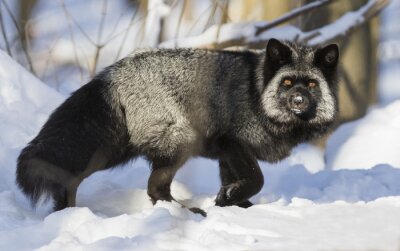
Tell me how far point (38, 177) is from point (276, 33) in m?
5.08

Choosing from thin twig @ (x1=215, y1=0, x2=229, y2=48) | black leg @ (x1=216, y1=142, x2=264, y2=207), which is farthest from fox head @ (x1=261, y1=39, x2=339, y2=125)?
thin twig @ (x1=215, y1=0, x2=229, y2=48)

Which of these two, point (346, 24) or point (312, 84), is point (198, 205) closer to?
point (312, 84)

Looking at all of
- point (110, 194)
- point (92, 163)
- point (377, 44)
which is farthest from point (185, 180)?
point (377, 44)

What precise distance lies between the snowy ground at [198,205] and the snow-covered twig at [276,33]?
1.71m

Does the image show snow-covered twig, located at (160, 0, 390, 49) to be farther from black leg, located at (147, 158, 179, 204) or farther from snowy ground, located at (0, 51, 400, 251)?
black leg, located at (147, 158, 179, 204)

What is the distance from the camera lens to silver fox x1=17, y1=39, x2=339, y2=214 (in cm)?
589

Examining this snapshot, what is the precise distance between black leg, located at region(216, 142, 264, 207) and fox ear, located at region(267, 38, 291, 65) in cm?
77

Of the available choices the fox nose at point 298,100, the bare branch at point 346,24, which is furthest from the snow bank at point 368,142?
the fox nose at point 298,100

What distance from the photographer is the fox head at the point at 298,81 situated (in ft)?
20.1

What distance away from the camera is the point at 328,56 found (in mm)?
6188

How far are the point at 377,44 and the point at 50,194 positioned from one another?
6.74 meters

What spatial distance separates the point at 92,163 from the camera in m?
5.78

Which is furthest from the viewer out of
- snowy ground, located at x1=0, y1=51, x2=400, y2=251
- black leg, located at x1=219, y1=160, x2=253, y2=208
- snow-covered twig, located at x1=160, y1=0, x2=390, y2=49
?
snow-covered twig, located at x1=160, y1=0, x2=390, y2=49

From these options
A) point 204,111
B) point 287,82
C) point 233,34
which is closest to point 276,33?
point 233,34
